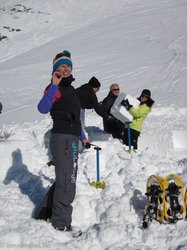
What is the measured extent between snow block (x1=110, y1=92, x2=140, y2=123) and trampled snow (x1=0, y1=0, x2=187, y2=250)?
23.4 inches

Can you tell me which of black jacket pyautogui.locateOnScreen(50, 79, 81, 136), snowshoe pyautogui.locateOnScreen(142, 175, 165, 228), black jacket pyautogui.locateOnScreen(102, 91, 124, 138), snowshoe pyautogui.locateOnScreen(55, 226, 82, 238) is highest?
black jacket pyautogui.locateOnScreen(102, 91, 124, 138)

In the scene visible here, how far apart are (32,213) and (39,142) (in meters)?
2.90

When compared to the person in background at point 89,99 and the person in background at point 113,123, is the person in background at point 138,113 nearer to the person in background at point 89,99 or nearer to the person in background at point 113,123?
the person in background at point 113,123

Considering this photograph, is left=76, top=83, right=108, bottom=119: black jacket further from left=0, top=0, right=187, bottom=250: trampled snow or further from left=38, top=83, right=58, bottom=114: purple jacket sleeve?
left=38, top=83, right=58, bottom=114: purple jacket sleeve

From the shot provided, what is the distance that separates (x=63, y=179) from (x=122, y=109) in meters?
3.68

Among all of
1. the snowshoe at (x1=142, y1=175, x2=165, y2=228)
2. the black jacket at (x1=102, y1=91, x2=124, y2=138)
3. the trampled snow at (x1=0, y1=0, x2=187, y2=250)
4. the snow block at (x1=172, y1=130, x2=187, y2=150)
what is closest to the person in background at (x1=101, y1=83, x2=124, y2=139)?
the black jacket at (x1=102, y1=91, x2=124, y2=138)

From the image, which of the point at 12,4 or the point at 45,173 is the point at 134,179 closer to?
the point at 45,173

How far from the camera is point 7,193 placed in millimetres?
5445

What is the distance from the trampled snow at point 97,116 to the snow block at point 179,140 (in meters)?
0.02

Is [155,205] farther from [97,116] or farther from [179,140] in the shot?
[97,116]

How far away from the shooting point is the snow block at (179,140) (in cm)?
878

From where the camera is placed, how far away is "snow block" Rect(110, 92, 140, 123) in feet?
25.5

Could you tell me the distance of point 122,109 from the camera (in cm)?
777

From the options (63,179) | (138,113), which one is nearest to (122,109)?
(138,113)
